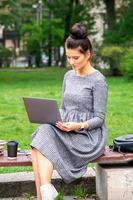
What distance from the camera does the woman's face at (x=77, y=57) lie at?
580cm

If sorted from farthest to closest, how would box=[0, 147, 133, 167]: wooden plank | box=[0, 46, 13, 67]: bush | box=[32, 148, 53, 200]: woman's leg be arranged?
box=[0, 46, 13, 67]: bush, box=[0, 147, 133, 167]: wooden plank, box=[32, 148, 53, 200]: woman's leg

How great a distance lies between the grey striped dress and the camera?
5625 mm

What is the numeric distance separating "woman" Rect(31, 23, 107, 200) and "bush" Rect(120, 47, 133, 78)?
19524mm

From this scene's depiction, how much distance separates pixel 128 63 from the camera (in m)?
26.1

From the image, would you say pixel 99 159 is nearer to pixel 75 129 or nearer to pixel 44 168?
pixel 75 129

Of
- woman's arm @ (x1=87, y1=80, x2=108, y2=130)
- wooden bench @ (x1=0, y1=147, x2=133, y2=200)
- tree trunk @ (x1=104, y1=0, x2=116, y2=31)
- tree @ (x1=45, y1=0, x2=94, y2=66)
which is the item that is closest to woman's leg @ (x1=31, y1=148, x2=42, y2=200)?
wooden bench @ (x1=0, y1=147, x2=133, y2=200)

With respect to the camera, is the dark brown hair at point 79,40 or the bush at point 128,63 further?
the bush at point 128,63

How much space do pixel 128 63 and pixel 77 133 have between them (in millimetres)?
20527

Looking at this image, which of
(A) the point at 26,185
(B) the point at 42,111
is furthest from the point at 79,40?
(A) the point at 26,185

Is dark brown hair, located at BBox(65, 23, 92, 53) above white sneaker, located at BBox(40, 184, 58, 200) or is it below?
above

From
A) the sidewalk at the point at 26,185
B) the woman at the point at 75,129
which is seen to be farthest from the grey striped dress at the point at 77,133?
the sidewalk at the point at 26,185

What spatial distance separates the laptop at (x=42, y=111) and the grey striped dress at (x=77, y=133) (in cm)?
7

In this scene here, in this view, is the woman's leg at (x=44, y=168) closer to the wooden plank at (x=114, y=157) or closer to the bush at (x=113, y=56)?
the wooden plank at (x=114, y=157)

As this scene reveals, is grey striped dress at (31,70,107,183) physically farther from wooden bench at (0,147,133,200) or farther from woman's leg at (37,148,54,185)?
wooden bench at (0,147,133,200)
